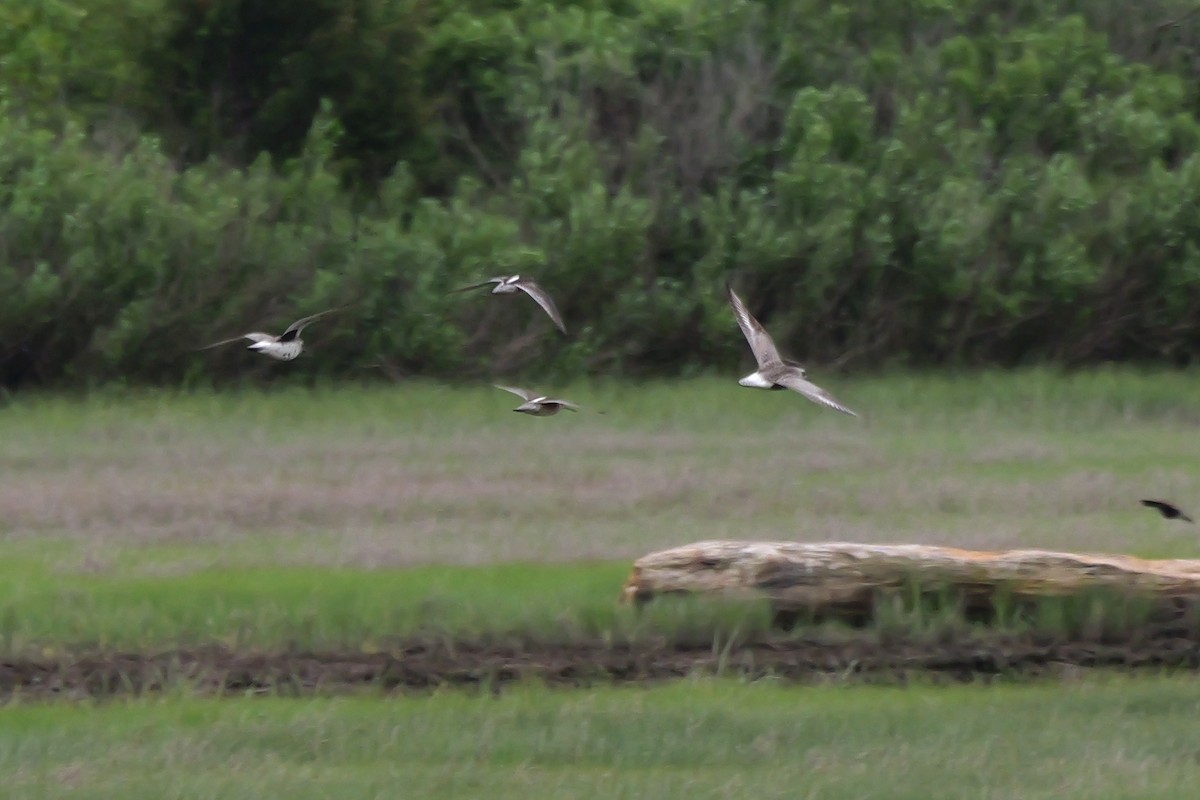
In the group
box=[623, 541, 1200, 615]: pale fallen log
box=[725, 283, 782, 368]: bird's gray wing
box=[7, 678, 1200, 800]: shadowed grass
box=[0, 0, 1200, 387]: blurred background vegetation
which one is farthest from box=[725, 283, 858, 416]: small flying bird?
box=[0, 0, 1200, 387]: blurred background vegetation

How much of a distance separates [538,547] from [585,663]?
10.2 ft

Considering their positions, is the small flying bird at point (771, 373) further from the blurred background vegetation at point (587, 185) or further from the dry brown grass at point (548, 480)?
the blurred background vegetation at point (587, 185)

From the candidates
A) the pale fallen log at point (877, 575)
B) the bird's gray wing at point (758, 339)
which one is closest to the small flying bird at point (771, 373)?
the bird's gray wing at point (758, 339)

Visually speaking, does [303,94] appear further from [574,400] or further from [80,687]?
[80,687]

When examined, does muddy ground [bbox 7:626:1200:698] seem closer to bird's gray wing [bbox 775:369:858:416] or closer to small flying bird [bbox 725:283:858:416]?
small flying bird [bbox 725:283:858:416]

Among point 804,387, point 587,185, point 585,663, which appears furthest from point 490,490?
point 587,185

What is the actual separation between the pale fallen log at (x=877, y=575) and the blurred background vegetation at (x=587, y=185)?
46.5 ft

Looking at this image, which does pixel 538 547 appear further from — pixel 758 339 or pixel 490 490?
pixel 758 339

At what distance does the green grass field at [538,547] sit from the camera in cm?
909

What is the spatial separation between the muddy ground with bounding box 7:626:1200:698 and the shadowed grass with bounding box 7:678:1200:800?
35cm

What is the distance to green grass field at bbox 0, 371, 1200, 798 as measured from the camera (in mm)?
9086

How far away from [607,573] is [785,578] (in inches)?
65.1

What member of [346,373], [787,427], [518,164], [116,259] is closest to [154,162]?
[116,259]

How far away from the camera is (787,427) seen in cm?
2222
